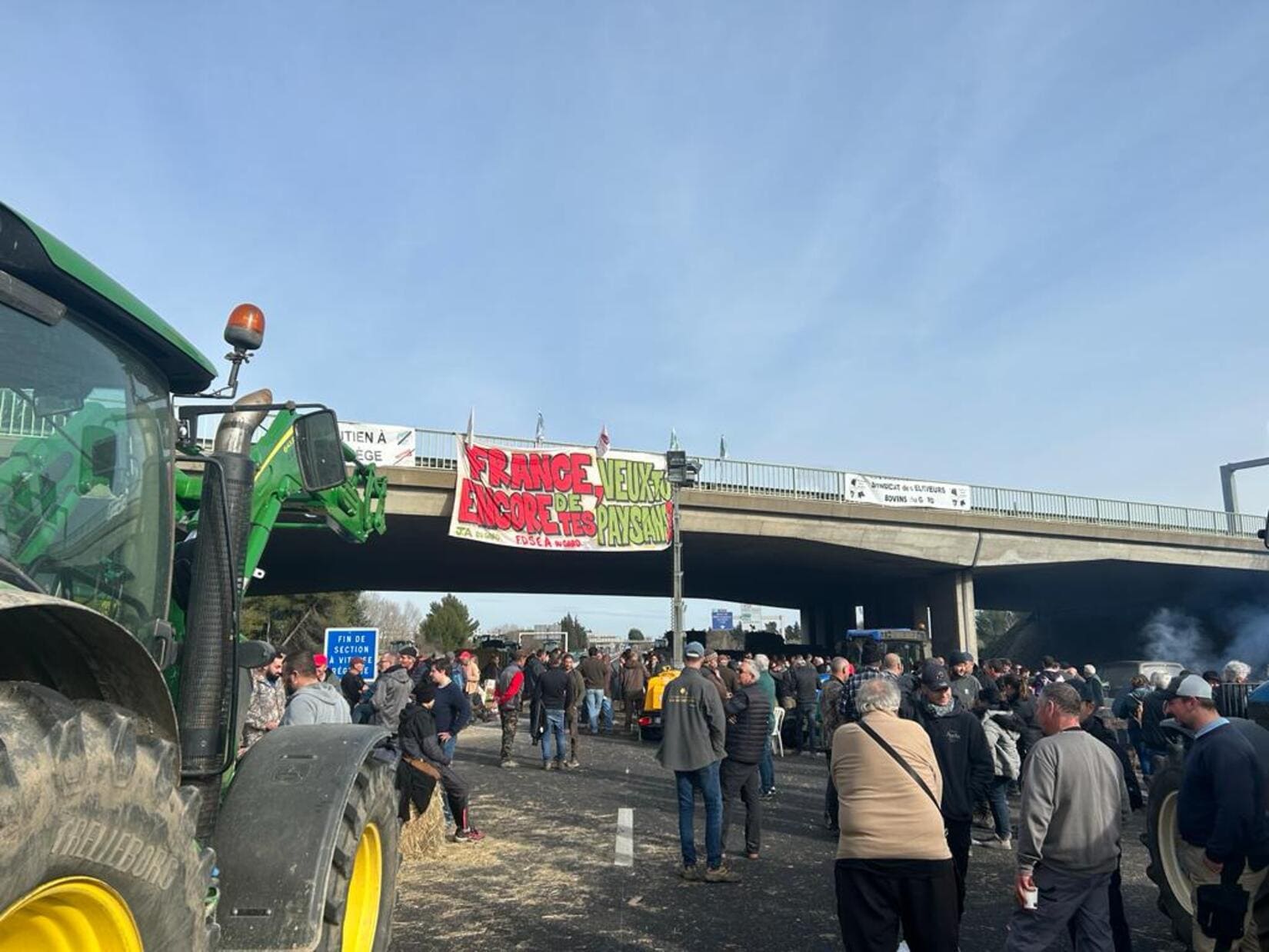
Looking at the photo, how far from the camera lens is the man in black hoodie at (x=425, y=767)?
8.03 metres

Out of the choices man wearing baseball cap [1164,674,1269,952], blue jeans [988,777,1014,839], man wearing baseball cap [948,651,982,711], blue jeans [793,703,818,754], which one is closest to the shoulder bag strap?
man wearing baseball cap [1164,674,1269,952]

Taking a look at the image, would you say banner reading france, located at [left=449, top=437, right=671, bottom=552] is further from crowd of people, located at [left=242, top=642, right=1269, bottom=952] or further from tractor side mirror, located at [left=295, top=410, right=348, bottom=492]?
tractor side mirror, located at [left=295, top=410, right=348, bottom=492]

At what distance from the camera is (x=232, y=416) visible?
13.5 feet

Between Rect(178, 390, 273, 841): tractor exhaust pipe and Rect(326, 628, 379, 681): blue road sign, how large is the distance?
504 inches

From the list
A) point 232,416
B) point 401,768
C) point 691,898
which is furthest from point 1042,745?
point 401,768

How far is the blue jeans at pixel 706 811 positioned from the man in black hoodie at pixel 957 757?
6.14 feet

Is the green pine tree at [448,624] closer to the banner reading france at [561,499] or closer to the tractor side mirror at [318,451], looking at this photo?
the banner reading france at [561,499]

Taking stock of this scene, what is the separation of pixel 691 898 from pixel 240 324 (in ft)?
16.9

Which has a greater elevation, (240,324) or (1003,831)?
(240,324)

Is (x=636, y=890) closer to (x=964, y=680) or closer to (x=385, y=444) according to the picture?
(x=964, y=680)

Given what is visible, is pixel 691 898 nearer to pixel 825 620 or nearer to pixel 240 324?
pixel 240 324

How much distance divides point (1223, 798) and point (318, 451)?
4.49m

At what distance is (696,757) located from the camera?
7.51 metres

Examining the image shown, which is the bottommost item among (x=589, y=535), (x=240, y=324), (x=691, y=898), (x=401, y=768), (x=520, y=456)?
(x=691, y=898)
